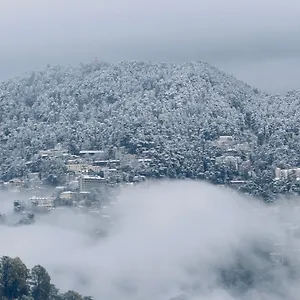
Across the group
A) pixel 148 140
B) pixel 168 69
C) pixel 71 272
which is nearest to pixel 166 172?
pixel 148 140

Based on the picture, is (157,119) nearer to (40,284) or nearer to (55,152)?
(55,152)

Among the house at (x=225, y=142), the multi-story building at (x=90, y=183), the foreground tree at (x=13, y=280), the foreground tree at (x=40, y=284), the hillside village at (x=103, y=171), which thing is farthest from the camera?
the house at (x=225, y=142)

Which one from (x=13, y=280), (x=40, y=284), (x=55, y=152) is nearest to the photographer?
(x=13, y=280)

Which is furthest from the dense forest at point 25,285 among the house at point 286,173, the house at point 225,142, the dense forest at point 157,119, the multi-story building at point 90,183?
the house at point 225,142

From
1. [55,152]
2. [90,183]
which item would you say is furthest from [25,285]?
[55,152]

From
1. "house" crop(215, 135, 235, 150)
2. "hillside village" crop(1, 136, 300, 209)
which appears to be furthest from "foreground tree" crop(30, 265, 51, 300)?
"house" crop(215, 135, 235, 150)

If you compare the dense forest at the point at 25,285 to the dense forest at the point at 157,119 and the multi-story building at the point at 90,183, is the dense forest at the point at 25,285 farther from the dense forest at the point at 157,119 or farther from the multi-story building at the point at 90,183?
the dense forest at the point at 157,119
